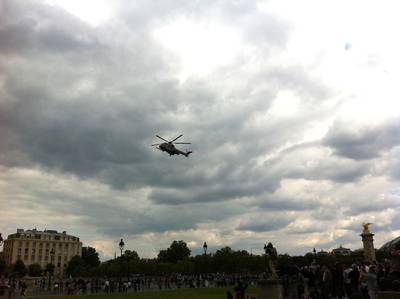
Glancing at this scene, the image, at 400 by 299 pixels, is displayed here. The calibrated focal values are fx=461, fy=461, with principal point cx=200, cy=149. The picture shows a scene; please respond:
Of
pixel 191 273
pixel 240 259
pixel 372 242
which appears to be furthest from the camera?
pixel 191 273

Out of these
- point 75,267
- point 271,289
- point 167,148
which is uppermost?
point 167,148

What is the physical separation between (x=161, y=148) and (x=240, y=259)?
83.8 metres

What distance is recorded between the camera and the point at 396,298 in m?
15.0

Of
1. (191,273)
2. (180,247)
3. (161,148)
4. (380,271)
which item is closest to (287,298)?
(380,271)

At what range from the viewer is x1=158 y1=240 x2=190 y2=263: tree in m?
186

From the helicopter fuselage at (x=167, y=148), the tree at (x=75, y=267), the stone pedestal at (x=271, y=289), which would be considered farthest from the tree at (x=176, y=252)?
the stone pedestal at (x=271, y=289)

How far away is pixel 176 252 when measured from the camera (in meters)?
186

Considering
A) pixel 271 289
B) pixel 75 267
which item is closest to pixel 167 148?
pixel 271 289

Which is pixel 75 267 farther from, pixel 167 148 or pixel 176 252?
pixel 167 148

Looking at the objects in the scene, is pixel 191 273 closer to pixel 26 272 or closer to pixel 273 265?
pixel 26 272

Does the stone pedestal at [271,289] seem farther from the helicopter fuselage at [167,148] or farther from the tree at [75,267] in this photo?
the tree at [75,267]

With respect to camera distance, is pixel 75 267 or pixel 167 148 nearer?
pixel 167 148

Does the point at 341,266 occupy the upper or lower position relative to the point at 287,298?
upper

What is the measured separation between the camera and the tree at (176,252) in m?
186
